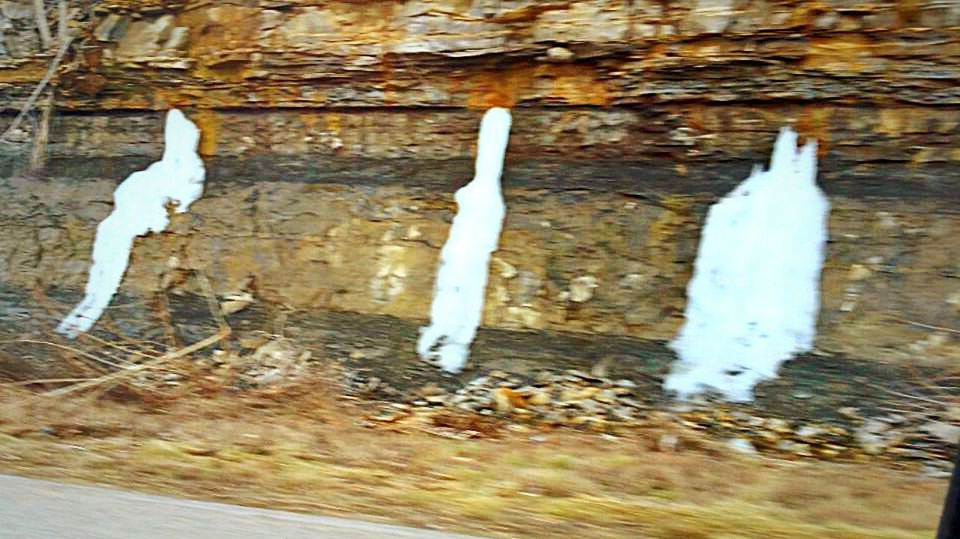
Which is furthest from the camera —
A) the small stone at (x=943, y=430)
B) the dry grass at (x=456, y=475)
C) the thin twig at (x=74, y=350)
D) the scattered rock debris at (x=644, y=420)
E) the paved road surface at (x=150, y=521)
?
the thin twig at (x=74, y=350)

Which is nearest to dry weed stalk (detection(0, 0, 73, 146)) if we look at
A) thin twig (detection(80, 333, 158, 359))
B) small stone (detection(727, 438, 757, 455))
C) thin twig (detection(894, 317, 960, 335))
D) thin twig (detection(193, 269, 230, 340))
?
thin twig (detection(80, 333, 158, 359))

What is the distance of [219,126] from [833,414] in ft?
22.3

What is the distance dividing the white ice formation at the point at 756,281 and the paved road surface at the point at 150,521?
370cm

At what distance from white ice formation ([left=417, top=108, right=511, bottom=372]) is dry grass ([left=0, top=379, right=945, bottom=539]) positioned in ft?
3.30

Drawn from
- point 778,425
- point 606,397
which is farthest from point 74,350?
point 778,425

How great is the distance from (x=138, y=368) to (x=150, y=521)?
15.5 feet

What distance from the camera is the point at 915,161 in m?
7.64

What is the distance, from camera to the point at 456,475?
20.5 ft

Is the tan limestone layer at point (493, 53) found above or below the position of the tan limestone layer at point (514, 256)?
above

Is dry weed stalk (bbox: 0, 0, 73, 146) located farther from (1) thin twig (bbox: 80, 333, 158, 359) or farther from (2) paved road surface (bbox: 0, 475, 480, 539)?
(2) paved road surface (bbox: 0, 475, 480, 539)

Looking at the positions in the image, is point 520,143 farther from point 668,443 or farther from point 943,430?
point 943,430

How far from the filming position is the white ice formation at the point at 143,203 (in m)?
10.1

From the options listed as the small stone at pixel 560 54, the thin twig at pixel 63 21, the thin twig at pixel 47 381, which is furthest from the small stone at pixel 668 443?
the thin twig at pixel 63 21

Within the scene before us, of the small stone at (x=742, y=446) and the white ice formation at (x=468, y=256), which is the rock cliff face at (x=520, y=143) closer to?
the white ice formation at (x=468, y=256)
